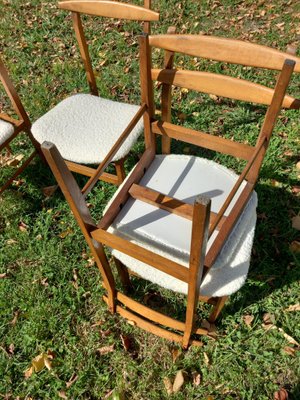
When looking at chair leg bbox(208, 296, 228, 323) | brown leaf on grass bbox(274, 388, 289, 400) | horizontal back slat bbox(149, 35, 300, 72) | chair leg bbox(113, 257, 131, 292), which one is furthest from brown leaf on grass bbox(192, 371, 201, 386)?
horizontal back slat bbox(149, 35, 300, 72)

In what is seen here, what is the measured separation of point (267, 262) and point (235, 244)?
2.59 feet

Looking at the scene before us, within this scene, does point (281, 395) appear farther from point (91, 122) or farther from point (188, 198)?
point (91, 122)

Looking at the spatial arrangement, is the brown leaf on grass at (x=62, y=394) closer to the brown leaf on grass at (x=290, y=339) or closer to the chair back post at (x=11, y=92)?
the brown leaf on grass at (x=290, y=339)

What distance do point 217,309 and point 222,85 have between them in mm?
1071

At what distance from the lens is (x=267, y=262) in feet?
7.23

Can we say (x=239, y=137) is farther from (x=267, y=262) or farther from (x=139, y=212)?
(x=139, y=212)

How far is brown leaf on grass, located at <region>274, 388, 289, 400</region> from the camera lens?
69.7 inches

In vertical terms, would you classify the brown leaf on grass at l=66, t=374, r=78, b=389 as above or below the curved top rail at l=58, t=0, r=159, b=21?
below

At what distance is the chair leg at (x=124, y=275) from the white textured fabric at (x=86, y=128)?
1.87 feet

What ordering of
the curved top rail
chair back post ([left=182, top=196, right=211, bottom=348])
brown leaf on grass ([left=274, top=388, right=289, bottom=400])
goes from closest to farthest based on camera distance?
chair back post ([left=182, top=196, right=211, bottom=348]), brown leaf on grass ([left=274, top=388, right=289, bottom=400]), the curved top rail

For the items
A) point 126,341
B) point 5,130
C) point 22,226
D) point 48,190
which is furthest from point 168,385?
point 5,130

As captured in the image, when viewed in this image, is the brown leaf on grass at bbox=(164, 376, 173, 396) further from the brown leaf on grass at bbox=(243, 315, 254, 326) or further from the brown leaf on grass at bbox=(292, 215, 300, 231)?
the brown leaf on grass at bbox=(292, 215, 300, 231)

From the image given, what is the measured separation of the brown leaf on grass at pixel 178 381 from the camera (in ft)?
6.01

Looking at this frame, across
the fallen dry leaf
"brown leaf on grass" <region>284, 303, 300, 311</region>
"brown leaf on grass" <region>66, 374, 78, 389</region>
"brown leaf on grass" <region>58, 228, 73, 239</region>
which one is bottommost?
"brown leaf on grass" <region>66, 374, 78, 389</region>
